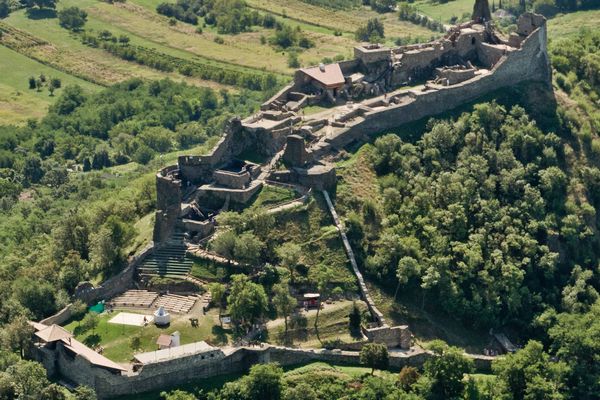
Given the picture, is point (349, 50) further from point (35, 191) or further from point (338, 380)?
point (338, 380)

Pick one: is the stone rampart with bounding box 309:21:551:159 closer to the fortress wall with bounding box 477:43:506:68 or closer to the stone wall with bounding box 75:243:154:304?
the fortress wall with bounding box 477:43:506:68

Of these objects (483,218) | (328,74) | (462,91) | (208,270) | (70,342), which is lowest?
(70,342)

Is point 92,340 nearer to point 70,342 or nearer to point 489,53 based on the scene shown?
point 70,342

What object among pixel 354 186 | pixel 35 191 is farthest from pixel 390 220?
pixel 35 191

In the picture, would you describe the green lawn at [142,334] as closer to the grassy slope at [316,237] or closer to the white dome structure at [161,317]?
the white dome structure at [161,317]

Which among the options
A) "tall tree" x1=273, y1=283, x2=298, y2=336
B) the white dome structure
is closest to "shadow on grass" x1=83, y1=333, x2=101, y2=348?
the white dome structure

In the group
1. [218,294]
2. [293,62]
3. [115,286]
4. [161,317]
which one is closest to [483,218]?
[218,294]
